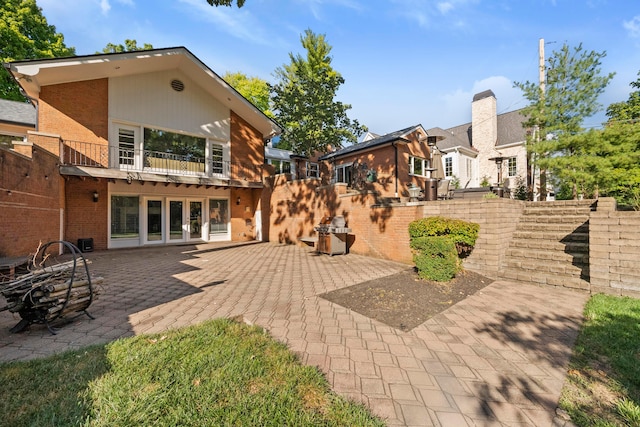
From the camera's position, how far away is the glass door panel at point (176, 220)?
12258 mm

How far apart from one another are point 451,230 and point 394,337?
145 inches

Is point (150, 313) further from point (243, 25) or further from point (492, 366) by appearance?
point (243, 25)

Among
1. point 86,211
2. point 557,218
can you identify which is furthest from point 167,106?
point 557,218

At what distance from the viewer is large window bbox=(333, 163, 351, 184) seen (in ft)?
56.3

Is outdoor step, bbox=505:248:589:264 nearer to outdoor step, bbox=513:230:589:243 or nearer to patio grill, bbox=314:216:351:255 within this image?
outdoor step, bbox=513:230:589:243

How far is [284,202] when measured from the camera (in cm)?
1271

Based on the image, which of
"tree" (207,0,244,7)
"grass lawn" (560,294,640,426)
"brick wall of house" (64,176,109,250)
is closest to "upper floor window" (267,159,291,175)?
"brick wall of house" (64,176,109,250)

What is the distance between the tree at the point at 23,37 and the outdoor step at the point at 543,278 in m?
27.0

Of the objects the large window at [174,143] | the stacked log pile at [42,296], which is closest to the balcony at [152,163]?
the large window at [174,143]

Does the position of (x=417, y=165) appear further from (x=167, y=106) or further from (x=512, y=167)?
(x=167, y=106)

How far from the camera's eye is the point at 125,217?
1118 centimetres

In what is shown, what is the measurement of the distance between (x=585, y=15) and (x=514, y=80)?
3.65 metres

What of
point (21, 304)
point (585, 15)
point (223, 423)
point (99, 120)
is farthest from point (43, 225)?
point (585, 15)

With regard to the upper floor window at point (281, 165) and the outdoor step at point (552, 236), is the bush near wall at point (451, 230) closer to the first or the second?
the outdoor step at point (552, 236)
